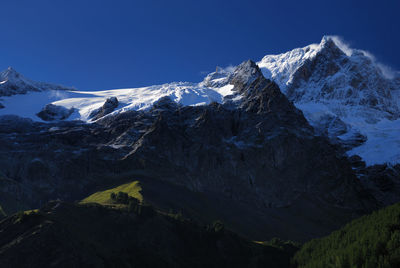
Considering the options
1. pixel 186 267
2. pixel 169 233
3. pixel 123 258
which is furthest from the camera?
pixel 169 233

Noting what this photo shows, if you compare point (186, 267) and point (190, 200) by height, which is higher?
point (190, 200)

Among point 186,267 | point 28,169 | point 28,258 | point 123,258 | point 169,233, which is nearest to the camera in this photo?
point 28,258

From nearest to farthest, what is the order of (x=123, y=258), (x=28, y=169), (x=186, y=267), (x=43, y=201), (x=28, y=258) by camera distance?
(x=28, y=258) → (x=123, y=258) → (x=186, y=267) → (x=43, y=201) → (x=28, y=169)

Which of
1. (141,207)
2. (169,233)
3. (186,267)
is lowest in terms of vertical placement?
(186,267)

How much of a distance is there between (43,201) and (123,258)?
100334 millimetres

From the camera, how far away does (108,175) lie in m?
199

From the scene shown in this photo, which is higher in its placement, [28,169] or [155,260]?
[28,169]

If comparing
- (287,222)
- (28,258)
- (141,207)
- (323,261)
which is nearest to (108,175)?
(141,207)

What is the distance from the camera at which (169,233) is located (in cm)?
11300

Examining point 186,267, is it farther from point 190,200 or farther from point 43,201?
point 43,201

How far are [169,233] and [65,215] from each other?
1226 inches

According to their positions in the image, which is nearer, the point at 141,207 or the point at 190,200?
the point at 141,207

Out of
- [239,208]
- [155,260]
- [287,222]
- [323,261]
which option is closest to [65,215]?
[155,260]

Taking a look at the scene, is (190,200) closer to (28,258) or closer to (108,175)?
(108,175)
